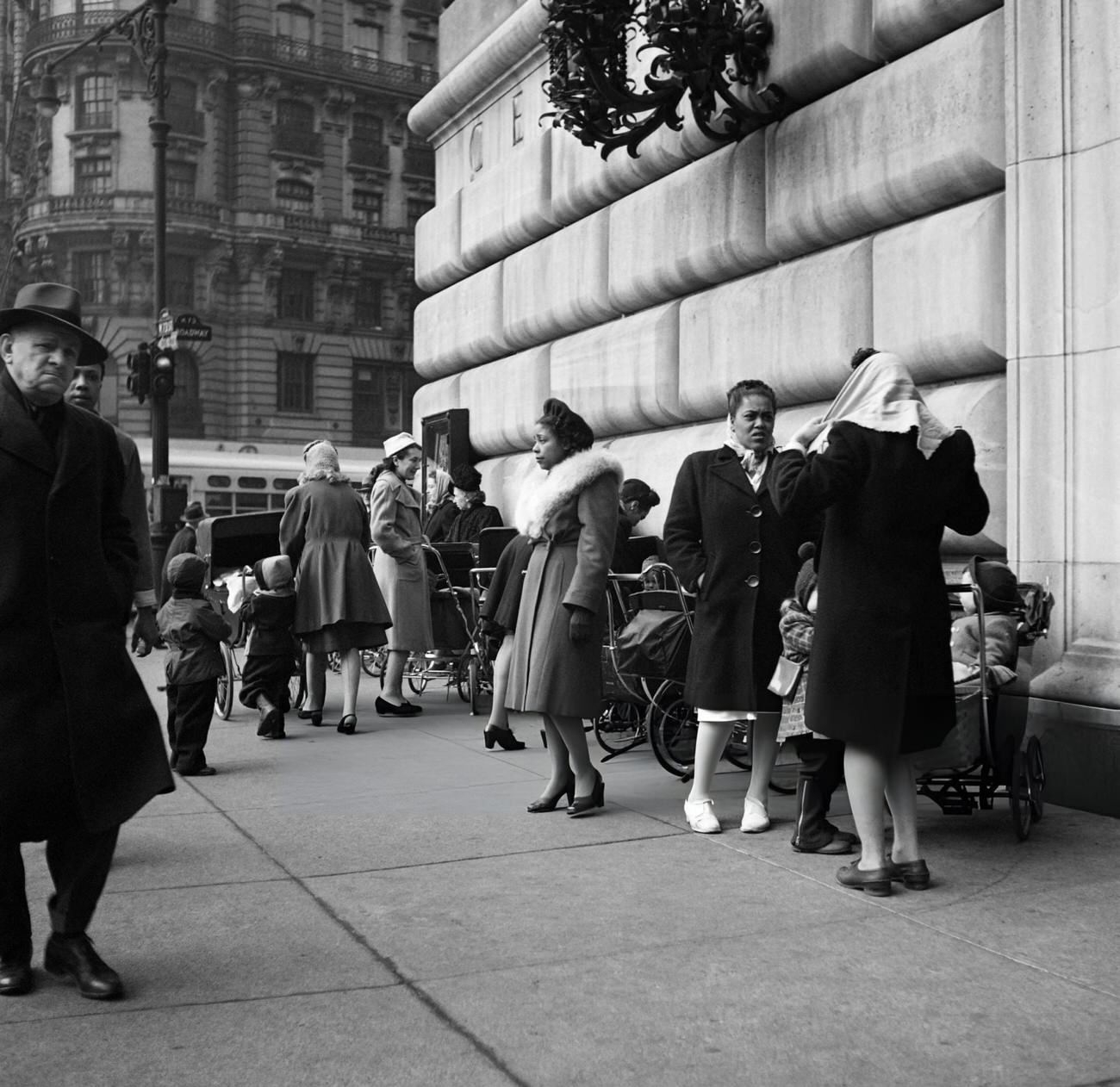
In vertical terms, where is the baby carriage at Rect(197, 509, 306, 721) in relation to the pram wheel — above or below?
above

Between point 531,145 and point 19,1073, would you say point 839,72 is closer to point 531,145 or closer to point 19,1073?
point 531,145

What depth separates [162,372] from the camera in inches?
760

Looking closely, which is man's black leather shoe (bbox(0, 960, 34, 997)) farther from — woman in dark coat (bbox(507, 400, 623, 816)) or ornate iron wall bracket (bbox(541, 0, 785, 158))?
ornate iron wall bracket (bbox(541, 0, 785, 158))

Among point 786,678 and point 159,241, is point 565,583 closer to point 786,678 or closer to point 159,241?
point 786,678

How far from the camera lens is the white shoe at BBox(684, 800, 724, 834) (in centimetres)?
580

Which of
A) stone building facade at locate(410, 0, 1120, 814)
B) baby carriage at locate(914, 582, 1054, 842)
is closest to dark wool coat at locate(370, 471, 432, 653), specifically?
stone building facade at locate(410, 0, 1120, 814)

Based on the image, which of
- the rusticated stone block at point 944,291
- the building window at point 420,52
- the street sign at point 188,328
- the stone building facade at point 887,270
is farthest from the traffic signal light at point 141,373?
the building window at point 420,52

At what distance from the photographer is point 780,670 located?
5.64 m

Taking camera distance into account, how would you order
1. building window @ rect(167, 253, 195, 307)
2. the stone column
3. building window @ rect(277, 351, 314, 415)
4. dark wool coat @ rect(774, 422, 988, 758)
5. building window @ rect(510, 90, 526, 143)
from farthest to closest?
building window @ rect(277, 351, 314, 415), building window @ rect(167, 253, 195, 307), building window @ rect(510, 90, 526, 143), the stone column, dark wool coat @ rect(774, 422, 988, 758)

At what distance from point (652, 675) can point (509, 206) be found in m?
7.15

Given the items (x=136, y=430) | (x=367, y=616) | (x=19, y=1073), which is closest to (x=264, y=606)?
(x=367, y=616)

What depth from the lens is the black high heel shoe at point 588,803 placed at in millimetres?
6199

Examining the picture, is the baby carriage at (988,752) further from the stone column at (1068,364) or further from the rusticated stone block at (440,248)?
the rusticated stone block at (440,248)

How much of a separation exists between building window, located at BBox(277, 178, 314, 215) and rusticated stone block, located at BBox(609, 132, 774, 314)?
44.8 meters
